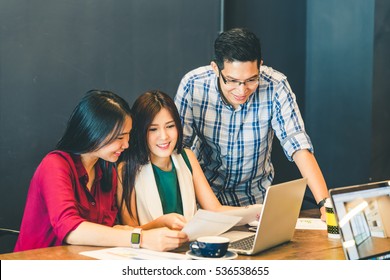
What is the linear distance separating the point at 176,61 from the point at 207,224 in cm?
163

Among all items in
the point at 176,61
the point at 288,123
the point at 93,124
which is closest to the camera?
the point at 93,124

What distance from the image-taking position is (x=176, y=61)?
12.1 feet

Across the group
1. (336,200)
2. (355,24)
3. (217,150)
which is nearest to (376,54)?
(355,24)

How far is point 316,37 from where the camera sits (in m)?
4.46

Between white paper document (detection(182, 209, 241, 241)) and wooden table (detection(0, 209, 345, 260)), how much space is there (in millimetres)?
78

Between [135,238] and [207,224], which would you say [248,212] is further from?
[135,238]

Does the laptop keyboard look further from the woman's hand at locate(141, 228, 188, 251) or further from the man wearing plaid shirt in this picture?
the man wearing plaid shirt

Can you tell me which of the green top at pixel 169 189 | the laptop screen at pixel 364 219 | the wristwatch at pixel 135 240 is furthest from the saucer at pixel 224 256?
the green top at pixel 169 189

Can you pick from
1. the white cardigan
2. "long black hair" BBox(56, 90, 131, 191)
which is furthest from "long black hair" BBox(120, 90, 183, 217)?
"long black hair" BBox(56, 90, 131, 191)

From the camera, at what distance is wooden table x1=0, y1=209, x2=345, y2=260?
215 cm

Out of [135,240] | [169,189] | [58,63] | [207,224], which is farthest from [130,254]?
[58,63]

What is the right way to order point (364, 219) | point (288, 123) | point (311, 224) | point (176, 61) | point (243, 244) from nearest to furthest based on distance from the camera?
1. point (364, 219)
2. point (243, 244)
3. point (311, 224)
4. point (288, 123)
5. point (176, 61)

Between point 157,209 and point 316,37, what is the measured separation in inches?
85.2

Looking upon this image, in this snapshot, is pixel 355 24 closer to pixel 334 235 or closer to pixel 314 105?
pixel 314 105
